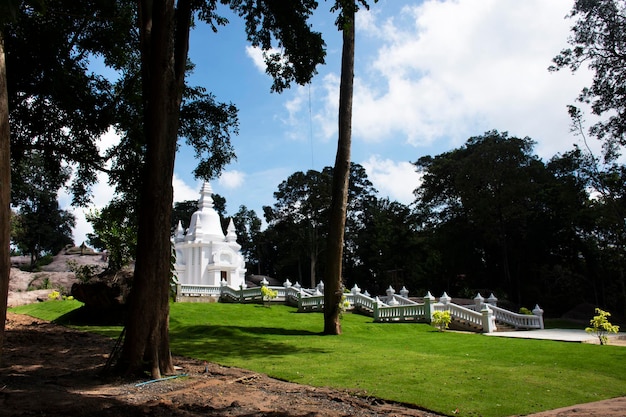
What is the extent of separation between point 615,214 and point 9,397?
99.0 feet

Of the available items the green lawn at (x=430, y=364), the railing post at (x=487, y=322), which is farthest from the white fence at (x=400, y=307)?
the green lawn at (x=430, y=364)

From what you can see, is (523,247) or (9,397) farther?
(523,247)

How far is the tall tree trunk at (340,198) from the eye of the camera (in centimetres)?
1528

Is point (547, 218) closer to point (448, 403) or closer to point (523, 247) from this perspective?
point (523, 247)

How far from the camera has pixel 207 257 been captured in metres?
36.8

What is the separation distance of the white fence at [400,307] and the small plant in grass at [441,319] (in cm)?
83

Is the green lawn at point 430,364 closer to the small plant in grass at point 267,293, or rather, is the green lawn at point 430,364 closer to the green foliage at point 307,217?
the small plant in grass at point 267,293

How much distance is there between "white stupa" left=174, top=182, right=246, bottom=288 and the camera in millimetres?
36219

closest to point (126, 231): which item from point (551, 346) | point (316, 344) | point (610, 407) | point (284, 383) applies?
point (316, 344)

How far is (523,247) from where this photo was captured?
37438 millimetres

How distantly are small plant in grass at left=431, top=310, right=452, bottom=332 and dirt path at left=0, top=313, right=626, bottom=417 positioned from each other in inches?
446

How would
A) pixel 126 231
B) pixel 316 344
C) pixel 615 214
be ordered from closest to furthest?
pixel 316 344 < pixel 126 231 < pixel 615 214

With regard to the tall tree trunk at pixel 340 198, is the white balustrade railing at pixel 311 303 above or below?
below

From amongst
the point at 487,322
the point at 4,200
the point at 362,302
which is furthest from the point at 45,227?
the point at 4,200
